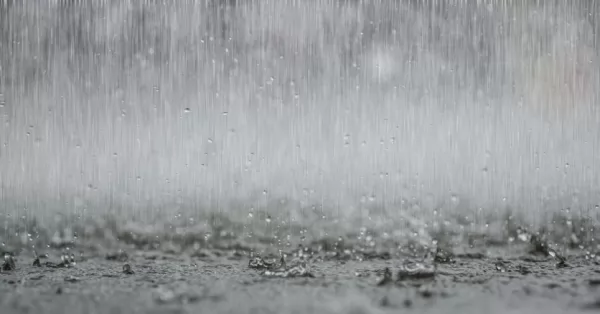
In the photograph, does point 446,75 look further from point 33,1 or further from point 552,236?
point 33,1

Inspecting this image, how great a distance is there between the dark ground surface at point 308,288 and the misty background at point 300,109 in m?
0.49

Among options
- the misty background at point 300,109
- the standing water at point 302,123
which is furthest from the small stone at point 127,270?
the misty background at point 300,109

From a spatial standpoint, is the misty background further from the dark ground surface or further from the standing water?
the dark ground surface

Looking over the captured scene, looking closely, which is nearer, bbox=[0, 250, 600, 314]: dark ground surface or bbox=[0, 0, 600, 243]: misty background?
bbox=[0, 250, 600, 314]: dark ground surface

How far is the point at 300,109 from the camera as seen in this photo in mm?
3314

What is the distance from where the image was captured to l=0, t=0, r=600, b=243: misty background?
3246 millimetres

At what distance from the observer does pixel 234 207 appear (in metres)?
3.23

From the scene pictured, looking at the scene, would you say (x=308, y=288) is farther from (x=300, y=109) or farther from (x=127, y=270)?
(x=300, y=109)

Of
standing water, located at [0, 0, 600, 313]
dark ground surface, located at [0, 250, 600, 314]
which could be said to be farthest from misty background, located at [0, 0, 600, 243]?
dark ground surface, located at [0, 250, 600, 314]

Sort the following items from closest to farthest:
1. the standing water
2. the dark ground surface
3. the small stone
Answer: the dark ground surface
the small stone
the standing water

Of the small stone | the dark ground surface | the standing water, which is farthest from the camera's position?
the standing water

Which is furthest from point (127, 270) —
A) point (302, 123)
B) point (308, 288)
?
point (302, 123)

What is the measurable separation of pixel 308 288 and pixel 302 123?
128 cm

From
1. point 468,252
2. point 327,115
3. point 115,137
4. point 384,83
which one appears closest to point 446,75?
point 384,83
